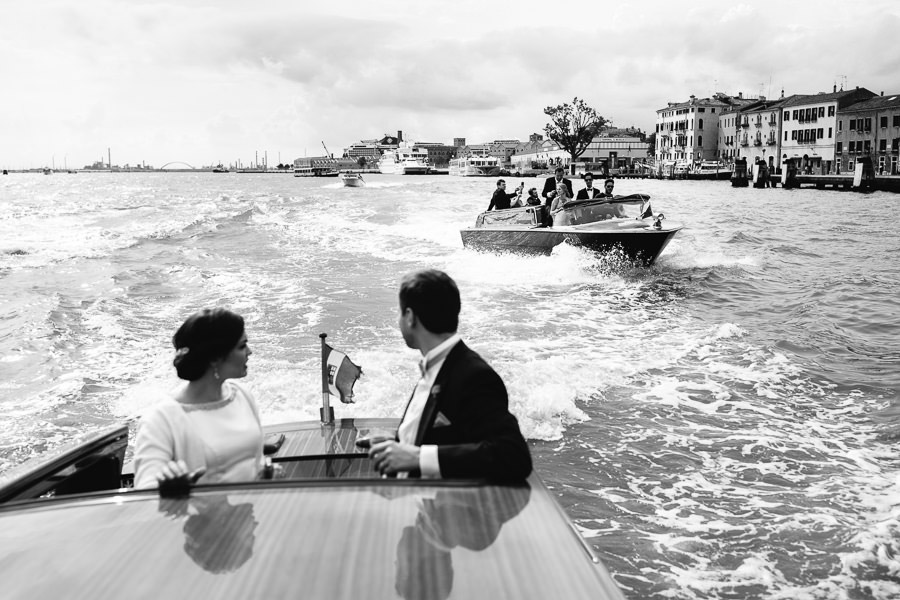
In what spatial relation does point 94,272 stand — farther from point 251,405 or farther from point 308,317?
point 251,405

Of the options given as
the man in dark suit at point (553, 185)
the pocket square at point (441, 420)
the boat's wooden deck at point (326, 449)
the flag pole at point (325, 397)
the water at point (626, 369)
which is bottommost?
the water at point (626, 369)

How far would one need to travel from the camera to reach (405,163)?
167625 millimetres

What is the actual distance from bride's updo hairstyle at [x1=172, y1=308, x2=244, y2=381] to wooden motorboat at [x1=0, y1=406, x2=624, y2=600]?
22.8 inches

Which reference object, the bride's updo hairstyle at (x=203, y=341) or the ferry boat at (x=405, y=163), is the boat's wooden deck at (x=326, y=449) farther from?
the ferry boat at (x=405, y=163)

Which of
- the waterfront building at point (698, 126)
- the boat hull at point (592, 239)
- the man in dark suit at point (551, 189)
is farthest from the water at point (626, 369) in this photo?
the waterfront building at point (698, 126)

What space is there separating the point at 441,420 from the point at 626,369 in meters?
7.00

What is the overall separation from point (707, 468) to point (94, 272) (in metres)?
17.2

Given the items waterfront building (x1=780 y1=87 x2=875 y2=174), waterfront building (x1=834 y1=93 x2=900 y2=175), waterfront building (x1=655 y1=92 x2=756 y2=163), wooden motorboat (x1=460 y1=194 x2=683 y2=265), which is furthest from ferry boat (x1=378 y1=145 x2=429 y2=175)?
wooden motorboat (x1=460 y1=194 x2=683 y2=265)

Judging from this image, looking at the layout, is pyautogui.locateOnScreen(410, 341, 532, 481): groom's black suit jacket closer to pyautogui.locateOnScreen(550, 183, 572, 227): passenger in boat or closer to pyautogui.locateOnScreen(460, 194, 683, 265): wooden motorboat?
pyautogui.locateOnScreen(460, 194, 683, 265): wooden motorboat

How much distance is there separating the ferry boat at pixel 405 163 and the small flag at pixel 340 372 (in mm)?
160723

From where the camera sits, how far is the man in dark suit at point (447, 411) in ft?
8.50

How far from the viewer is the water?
5082mm

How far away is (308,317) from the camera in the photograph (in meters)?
12.9

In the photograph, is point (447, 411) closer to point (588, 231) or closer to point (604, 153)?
point (588, 231)
